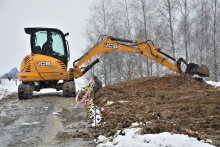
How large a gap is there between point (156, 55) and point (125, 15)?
861 inches

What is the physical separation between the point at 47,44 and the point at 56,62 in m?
1.37

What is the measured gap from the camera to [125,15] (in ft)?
123

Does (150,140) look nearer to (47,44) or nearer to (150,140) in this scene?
(150,140)

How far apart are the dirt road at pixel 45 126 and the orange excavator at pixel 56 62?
296cm

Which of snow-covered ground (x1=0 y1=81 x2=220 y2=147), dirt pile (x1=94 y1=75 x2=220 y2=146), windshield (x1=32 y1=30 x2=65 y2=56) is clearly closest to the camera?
snow-covered ground (x1=0 y1=81 x2=220 y2=147)

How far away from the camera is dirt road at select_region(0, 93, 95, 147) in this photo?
7.26m

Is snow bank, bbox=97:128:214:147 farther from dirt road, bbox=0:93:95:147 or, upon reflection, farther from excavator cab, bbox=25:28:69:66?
excavator cab, bbox=25:28:69:66

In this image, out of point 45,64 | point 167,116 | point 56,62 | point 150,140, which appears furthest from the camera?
point 56,62

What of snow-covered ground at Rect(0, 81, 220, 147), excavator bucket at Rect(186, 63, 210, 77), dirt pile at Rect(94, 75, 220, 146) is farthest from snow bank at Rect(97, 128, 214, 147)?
excavator bucket at Rect(186, 63, 210, 77)

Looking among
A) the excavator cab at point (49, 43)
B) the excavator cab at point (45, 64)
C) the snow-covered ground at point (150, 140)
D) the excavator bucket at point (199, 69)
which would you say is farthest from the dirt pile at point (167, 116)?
the excavator cab at point (49, 43)

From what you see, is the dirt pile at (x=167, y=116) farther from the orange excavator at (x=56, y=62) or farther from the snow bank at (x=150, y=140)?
the orange excavator at (x=56, y=62)

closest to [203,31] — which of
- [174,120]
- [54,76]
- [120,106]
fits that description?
[54,76]

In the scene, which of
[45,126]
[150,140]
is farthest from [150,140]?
[45,126]

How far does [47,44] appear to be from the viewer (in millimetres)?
17000
